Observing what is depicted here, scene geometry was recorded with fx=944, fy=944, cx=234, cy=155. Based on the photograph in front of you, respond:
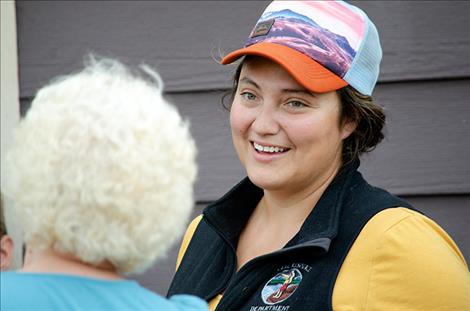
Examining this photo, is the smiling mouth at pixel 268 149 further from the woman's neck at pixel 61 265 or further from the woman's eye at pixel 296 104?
the woman's neck at pixel 61 265

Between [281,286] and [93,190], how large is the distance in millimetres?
894

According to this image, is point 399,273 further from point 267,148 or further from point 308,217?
point 267,148

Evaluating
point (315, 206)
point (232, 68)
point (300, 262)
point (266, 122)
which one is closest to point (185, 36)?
point (232, 68)

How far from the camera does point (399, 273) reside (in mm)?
2086

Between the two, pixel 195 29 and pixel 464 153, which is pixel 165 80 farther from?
pixel 464 153

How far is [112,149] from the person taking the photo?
4.56 ft

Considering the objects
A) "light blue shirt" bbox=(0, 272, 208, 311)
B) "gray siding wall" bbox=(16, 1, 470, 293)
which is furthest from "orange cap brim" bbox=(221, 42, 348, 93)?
"light blue shirt" bbox=(0, 272, 208, 311)

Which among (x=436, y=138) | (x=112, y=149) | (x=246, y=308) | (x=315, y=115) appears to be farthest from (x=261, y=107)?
(x=112, y=149)

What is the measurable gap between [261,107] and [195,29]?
0.83 meters

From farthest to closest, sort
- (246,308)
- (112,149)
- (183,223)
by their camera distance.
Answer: (246,308) < (183,223) < (112,149)

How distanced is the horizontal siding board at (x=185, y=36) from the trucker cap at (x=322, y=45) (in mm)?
552

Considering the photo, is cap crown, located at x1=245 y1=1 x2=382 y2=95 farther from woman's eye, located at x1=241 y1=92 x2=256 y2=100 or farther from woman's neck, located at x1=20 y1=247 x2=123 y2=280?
woman's neck, located at x1=20 y1=247 x2=123 y2=280

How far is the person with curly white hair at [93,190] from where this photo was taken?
1.39 m

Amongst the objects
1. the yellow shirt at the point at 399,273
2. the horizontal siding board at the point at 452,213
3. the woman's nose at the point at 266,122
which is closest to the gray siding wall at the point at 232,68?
the horizontal siding board at the point at 452,213
